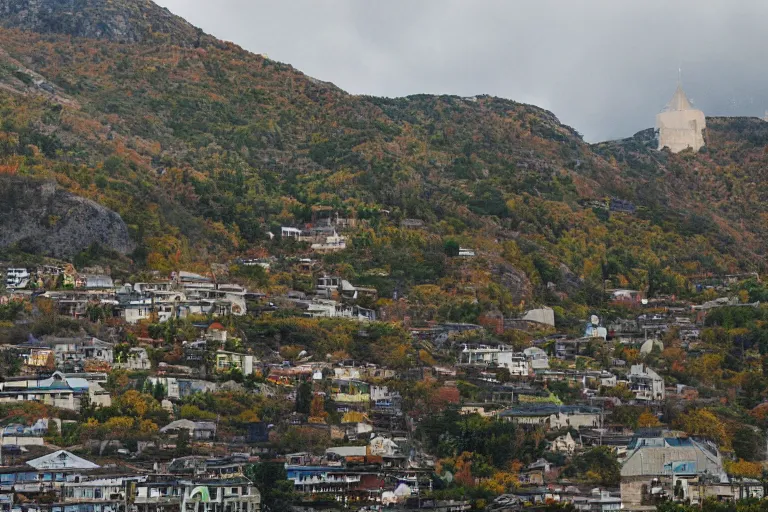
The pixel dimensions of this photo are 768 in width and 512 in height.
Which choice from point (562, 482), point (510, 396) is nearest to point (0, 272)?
point (510, 396)

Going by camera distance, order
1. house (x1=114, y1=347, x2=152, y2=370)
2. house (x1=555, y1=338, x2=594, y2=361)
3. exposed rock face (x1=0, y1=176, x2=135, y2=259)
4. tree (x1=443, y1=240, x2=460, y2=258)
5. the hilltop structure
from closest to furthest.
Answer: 1. house (x1=114, y1=347, x2=152, y2=370)
2. house (x1=555, y1=338, x2=594, y2=361)
3. exposed rock face (x1=0, y1=176, x2=135, y2=259)
4. tree (x1=443, y1=240, x2=460, y2=258)
5. the hilltop structure

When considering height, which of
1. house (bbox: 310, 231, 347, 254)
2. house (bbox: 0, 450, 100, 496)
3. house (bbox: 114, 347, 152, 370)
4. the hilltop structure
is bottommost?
house (bbox: 0, 450, 100, 496)

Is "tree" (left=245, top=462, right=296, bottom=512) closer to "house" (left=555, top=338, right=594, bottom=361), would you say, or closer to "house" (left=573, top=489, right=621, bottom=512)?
"house" (left=573, top=489, right=621, bottom=512)

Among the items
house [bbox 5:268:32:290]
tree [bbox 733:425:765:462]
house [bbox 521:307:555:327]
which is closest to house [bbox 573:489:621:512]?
tree [bbox 733:425:765:462]

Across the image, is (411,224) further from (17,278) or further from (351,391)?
(351,391)

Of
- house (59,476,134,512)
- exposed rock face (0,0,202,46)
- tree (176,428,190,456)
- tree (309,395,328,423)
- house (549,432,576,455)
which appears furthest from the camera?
exposed rock face (0,0,202,46)

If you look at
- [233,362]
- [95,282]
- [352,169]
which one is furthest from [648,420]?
[352,169]
